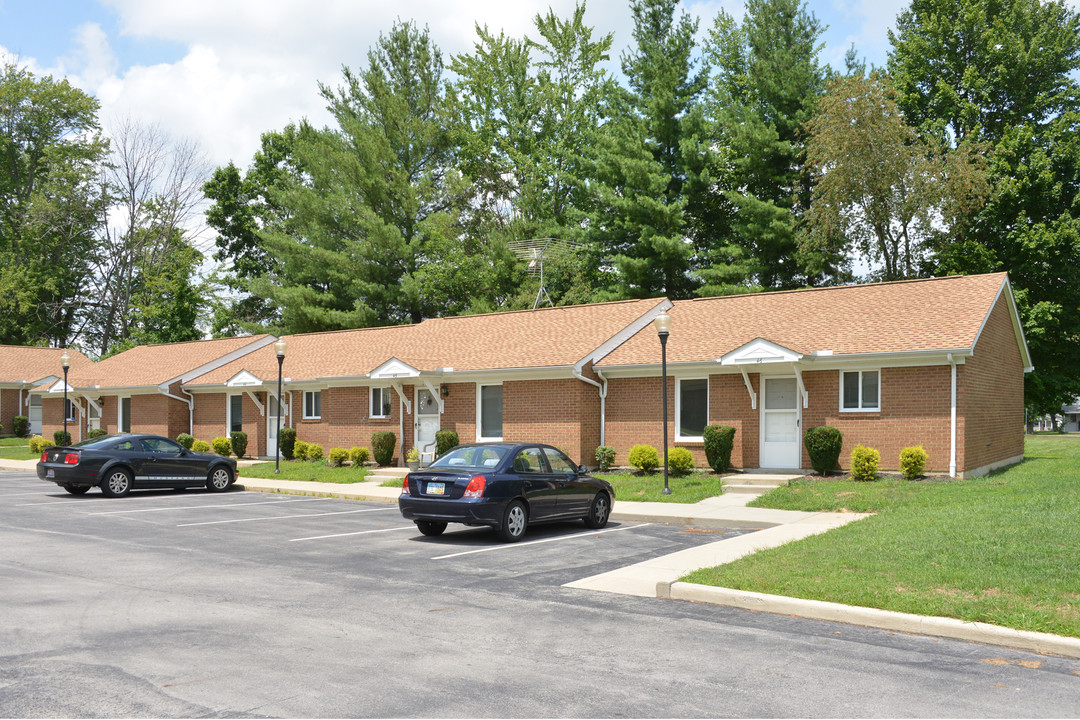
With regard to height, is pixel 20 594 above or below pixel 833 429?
below

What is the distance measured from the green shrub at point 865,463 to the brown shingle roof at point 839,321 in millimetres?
2378

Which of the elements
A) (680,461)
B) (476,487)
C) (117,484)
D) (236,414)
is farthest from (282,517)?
→ (236,414)

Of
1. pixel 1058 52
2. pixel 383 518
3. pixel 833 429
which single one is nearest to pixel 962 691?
pixel 383 518

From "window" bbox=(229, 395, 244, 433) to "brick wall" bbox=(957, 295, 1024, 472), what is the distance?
25389 mm

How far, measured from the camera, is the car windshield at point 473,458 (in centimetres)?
1346

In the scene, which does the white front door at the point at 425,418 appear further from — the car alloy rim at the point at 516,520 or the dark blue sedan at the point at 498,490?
the car alloy rim at the point at 516,520

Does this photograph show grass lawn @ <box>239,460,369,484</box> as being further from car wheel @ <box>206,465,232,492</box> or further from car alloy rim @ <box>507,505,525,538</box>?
car alloy rim @ <box>507,505,525,538</box>

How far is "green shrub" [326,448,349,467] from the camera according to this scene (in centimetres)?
2742

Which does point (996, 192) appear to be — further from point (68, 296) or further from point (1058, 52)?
point (68, 296)

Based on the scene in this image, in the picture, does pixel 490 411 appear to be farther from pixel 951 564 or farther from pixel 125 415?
pixel 125 415

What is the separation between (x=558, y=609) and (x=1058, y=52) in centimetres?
3744

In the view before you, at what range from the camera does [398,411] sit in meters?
27.1

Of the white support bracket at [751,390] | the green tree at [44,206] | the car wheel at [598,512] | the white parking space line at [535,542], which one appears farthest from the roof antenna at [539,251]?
the green tree at [44,206]

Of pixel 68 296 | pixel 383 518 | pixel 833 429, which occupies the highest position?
pixel 68 296
